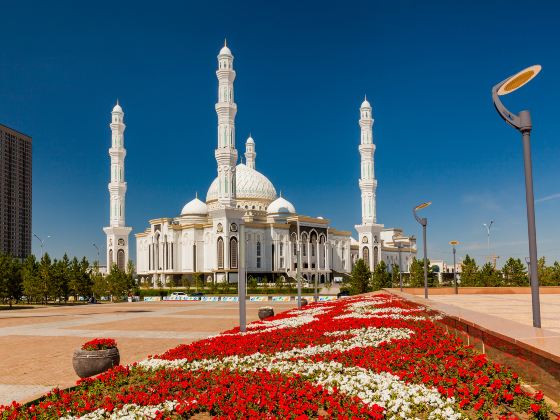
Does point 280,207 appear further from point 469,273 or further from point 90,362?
point 90,362

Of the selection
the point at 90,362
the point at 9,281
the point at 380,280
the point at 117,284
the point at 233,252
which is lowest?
the point at 117,284

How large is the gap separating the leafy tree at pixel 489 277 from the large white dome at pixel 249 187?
53.8 meters

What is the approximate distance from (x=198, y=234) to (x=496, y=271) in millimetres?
49411

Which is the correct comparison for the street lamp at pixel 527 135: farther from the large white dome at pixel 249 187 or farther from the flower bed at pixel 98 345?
the large white dome at pixel 249 187

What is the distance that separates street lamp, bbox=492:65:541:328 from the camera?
10.2m

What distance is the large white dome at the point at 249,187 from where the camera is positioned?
99.4 metres

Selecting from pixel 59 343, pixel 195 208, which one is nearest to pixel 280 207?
pixel 195 208

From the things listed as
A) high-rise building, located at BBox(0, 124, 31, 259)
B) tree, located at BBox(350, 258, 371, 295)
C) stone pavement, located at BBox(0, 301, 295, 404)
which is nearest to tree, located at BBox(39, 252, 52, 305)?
stone pavement, located at BBox(0, 301, 295, 404)

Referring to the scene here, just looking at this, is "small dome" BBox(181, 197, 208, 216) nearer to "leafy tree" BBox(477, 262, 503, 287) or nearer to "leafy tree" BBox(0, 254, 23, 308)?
"leafy tree" BBox(0, 254, 23, 308)

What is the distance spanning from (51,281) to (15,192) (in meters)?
74.3

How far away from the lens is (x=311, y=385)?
8.45 metres

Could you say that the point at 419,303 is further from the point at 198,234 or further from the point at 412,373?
the point at 198,234

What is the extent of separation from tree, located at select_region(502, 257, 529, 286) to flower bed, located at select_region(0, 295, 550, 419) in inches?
1703

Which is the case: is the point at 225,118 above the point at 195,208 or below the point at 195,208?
above
